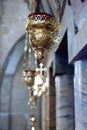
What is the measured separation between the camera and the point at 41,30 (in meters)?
3.09

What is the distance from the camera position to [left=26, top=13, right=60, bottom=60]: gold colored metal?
3.06 m

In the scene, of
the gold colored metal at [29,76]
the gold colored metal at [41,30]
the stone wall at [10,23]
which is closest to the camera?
the gold colored metal at [41,30]

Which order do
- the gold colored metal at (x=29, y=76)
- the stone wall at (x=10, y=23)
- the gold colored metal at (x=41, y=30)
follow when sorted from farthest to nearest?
the stone wall at (x=10, y=23)
the gold colored metal at (x=29, y=76)
the gold colored metal at (x=41, y=30)

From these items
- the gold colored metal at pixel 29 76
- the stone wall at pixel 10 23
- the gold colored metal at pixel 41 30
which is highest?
the stone wall at pixel 10 23

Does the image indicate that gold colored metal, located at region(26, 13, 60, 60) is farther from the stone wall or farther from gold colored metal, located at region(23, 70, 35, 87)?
the stone wall

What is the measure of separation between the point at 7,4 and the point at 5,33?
36.5 inches

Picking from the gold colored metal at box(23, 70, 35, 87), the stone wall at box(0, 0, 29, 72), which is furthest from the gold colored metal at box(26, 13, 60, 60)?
the stone wall at box(0, 0, 29, 72)

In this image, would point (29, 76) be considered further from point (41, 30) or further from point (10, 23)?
point (10, 23)

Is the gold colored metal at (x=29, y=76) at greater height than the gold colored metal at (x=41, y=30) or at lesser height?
lesser

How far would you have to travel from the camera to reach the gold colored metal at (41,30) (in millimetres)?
3057

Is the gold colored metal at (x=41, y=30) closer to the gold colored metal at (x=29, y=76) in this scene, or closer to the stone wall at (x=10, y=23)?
the gold colored metal at (x=29, y=76)

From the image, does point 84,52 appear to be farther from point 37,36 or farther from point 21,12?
point 21,12

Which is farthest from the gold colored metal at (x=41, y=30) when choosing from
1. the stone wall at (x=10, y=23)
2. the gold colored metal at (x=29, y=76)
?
the stone wall at (x=10, y=23)

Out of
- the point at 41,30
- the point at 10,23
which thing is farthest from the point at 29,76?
the point at 10,23
